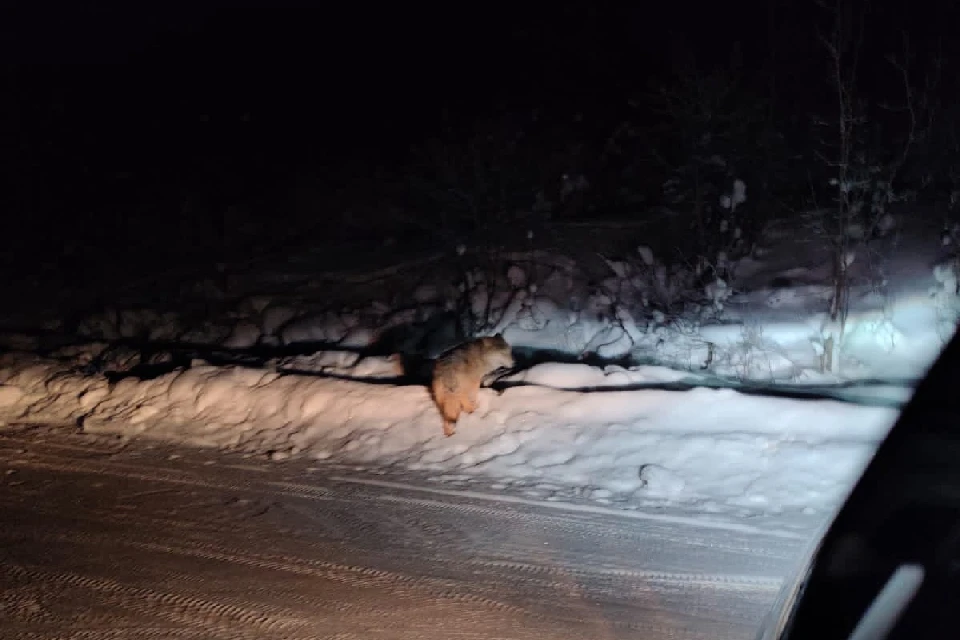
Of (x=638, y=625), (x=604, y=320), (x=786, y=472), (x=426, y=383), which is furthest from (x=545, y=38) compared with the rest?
(x=638, y=625)

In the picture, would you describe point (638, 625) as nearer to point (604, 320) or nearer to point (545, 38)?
point (604, 320)

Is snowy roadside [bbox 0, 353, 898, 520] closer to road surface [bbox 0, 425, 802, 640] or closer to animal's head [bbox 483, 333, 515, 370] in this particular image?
animal's head [bbox 483, 333, 515, 370]

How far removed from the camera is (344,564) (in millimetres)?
5418

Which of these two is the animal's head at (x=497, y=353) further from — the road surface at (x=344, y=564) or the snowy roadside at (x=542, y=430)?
the road surface at (x=344, y=564)

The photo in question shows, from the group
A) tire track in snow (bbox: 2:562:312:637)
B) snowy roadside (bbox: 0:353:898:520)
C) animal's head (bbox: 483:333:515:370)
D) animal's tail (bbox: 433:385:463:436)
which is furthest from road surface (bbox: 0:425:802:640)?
animal's head (bbox: 483:333:515:370)

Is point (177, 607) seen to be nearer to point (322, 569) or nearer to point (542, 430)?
point (322, 569)

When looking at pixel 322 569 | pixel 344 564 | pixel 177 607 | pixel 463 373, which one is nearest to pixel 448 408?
pixel 463 373

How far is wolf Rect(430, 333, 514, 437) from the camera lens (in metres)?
7.73

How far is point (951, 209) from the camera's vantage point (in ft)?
36.5

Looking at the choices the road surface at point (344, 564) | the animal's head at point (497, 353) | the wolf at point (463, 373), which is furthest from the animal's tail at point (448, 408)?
the road surface at point (344, 564)

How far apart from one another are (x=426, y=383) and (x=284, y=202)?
12671mm

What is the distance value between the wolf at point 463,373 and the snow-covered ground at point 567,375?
0.17 metres

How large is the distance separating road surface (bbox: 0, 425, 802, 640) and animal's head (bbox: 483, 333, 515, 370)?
6.19 feet

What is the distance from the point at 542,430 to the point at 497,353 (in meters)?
1.07
